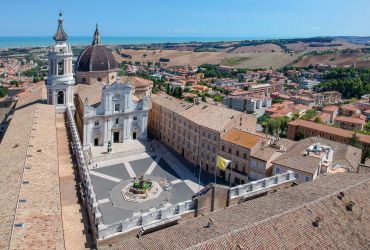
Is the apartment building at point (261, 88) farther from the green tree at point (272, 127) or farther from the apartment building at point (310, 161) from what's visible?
the apartment building at point (310, 161)

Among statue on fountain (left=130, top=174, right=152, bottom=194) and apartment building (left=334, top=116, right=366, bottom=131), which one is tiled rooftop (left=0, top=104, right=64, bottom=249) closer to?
statue on fountain (left=130, top=174, right=152, bottom=194)

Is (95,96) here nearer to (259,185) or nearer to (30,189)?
(259,185)

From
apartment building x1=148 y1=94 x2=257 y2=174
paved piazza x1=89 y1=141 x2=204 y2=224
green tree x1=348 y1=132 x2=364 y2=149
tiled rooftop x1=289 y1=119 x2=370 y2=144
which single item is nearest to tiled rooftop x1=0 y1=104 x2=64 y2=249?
paved piazza x1=89 y1=141 x2=204 y2=224

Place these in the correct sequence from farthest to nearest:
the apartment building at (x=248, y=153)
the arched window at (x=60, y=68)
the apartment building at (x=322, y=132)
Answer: the apartment building at (x=322, y=132) < the arched window at (x=60, y=68) < the apartment building at (x=248, y=153)

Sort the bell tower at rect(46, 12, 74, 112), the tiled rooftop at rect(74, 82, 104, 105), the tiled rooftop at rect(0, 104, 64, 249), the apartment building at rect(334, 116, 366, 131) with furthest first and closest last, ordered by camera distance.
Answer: the apartment building at rect(334, 116, 366, 131), the tiled rooftop at rect(74, 82, 104, 105), the bell tower at rect(46, 12, 74, 112), the tiled rooftop at rect(0, 104, 64, 249)

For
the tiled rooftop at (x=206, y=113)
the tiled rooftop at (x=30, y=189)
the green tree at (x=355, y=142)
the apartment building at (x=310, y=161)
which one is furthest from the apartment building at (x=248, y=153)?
the tiled rooftop at (x=30, y=189)

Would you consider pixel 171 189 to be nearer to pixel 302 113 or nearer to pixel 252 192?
pixel 252 192

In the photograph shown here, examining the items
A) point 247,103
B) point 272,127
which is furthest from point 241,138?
point 247,103
